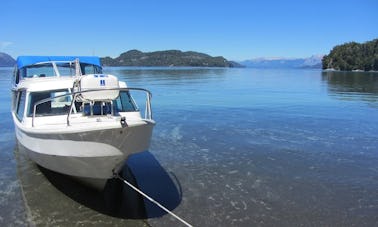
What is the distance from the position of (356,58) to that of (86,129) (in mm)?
203871

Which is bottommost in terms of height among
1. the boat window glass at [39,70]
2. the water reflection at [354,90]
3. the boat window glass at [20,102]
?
the water reflection at [354,90]

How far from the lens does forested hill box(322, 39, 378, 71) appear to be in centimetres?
18650

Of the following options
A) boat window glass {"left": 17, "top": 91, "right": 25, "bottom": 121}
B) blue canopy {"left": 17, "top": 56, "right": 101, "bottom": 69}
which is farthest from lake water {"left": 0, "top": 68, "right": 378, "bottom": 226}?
blue canopy {"left": 17, "top": 56, "right": 101, "bottom": 69}

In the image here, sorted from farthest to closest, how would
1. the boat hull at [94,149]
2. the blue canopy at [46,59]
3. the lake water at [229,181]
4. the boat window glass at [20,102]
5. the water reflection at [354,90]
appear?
1. the water reflection at [354,90]
2. the blue canopy at [46,59]
3. the boat window glass at [20,102]
4. the lake water at [229,181]
5. the boat hull at [94,149]

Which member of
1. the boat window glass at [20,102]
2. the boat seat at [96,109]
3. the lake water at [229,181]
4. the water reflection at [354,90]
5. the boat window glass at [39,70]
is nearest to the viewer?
the lake water at [229,181]

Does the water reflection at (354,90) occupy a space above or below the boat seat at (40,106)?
below

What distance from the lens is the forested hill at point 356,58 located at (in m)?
186

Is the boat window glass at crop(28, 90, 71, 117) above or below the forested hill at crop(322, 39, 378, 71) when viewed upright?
below

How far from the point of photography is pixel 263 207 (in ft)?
31.2

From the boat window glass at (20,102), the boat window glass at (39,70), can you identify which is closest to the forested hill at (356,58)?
the boat window glass at (39,70)

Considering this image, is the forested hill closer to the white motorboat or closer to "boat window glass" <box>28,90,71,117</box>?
"boat window glass" <box>28,90,71,117</box>

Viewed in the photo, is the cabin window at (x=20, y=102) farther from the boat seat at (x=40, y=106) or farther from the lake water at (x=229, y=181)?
the boat seat at (x=40, y=106)

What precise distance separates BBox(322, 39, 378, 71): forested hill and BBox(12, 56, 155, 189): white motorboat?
196688 millimetres

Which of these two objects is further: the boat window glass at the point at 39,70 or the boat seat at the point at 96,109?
the boat window glass at the point at 39,70
